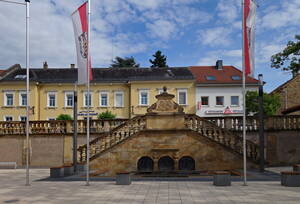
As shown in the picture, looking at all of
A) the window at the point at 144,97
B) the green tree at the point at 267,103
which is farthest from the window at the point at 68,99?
the green tree at the point at 267,103

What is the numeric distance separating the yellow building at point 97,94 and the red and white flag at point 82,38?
26551 mm

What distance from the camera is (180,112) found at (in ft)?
57.8

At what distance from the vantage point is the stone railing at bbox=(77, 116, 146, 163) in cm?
1738

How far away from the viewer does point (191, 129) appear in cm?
1720

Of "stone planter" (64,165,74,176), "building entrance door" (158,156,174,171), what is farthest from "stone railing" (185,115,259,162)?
"stone planter" (64,165,74,176)

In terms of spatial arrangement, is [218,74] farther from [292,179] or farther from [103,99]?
[292,179]

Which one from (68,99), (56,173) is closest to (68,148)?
(56,173)

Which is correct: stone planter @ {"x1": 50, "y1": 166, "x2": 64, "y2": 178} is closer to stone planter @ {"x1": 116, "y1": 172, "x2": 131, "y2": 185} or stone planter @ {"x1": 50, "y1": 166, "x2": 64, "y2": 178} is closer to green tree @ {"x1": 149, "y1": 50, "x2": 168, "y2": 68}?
stone planter @ {"x1": 116, "y1": 172, "x2": 131, "y2": 185}

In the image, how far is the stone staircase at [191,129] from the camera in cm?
1672

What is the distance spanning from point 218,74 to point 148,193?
116 feet

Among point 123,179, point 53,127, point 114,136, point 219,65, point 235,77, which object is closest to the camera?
point 123,179

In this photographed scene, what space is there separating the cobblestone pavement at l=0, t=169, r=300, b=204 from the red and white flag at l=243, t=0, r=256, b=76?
16.2 ft

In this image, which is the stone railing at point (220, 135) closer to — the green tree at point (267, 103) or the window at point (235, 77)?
the green tree at point (267, 103)

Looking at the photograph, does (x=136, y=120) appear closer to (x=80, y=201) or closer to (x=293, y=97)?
(x=80, y=201)
